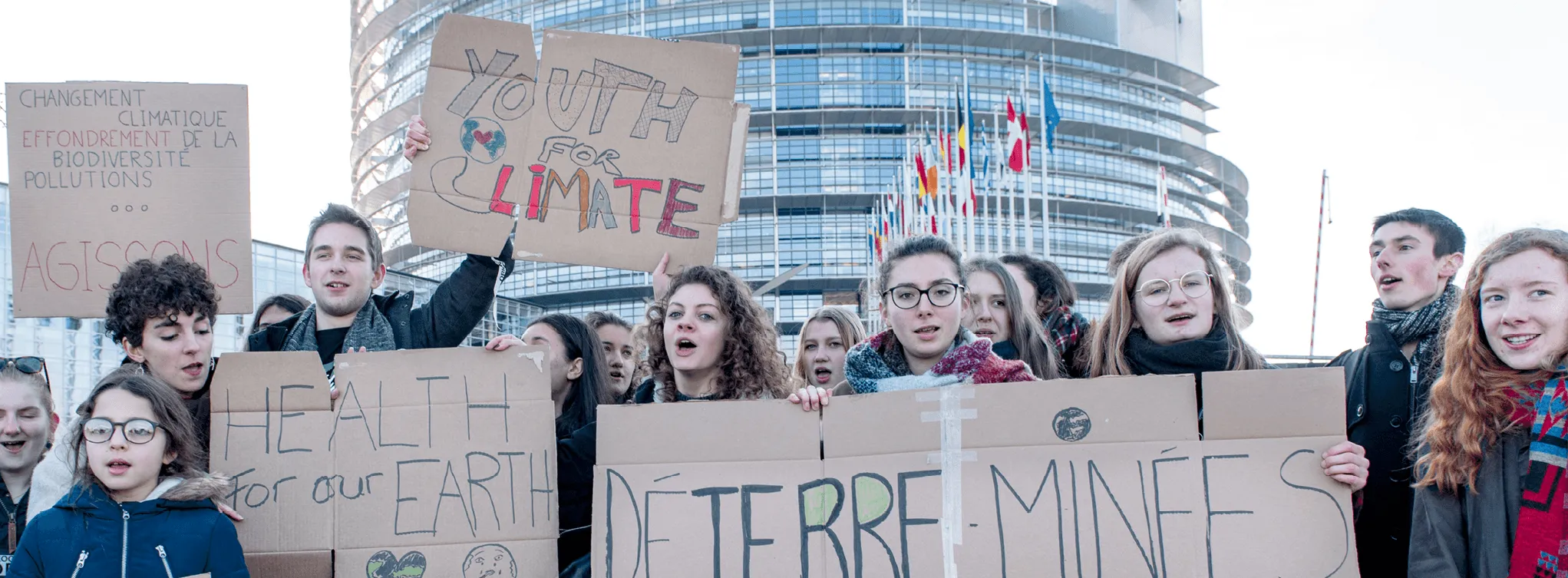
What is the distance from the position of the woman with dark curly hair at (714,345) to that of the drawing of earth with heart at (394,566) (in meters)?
0.89

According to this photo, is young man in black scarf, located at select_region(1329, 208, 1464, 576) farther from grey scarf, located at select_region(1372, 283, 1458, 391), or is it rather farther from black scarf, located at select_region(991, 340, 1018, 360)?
black scarf, located at select_region(991, 340, 1018, 360)

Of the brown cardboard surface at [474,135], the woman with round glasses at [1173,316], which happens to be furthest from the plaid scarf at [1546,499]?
the brown cardboard surface at [474,135]

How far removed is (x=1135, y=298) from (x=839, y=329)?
77.2 inches

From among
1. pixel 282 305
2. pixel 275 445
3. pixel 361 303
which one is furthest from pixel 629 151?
pixel 282 305

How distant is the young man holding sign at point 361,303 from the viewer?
3477mm

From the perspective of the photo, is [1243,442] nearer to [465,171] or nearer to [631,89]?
[631,89]

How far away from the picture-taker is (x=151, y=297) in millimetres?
3102

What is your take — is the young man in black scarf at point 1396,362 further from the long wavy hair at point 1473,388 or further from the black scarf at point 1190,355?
the black scarf at point 1190,355

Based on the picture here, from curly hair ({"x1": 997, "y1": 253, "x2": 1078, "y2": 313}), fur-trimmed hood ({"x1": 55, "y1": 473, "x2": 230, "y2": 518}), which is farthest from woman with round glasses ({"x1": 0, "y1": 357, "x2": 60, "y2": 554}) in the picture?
curly hair ({"x1": 997, "y1": 253, "x2": 1078, "y2": 313})

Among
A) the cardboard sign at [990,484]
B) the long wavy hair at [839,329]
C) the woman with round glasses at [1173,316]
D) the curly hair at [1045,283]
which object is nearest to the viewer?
the cardboard sign at [990,484]

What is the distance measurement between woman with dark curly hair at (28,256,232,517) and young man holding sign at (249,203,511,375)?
0.38 metres

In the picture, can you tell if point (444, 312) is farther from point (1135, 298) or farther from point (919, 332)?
point (1135, 298)

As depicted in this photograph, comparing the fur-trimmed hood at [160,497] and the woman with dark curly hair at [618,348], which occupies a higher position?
the woman with dark curly hair at [618,348]

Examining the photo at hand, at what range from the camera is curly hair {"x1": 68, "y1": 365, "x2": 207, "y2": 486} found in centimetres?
267
